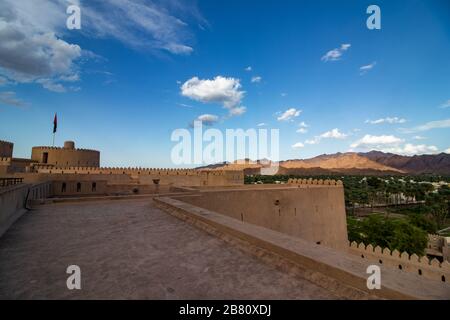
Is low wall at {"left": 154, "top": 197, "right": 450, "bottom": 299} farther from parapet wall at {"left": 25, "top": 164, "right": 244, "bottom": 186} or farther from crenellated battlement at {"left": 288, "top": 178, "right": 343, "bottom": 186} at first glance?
parapet wall at {"left": 25, "top": 164, "right": 244, "bottom": 186}

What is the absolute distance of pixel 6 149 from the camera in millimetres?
29125

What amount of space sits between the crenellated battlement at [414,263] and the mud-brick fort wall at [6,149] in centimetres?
3554

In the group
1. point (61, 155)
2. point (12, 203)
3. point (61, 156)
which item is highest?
point (61, 155)

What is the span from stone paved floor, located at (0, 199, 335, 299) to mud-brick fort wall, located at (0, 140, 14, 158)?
100.0 ft

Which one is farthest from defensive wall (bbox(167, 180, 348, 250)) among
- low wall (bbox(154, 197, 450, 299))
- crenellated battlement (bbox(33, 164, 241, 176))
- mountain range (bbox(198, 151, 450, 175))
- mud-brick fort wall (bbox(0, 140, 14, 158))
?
mountain range (bbox(198, 151, 450, 175))

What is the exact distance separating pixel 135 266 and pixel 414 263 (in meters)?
15.9

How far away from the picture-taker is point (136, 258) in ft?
11.8

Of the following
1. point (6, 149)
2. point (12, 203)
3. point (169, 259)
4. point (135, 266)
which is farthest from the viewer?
point (6, 149)

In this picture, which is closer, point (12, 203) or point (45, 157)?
point (12, 203)

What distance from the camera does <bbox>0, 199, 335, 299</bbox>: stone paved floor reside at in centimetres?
255

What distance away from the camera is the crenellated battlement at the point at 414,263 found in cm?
1243

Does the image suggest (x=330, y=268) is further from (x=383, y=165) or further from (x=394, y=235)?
(x=383, y=165)

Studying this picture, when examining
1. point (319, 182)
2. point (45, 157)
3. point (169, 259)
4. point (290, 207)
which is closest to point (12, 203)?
point (169, 259)
